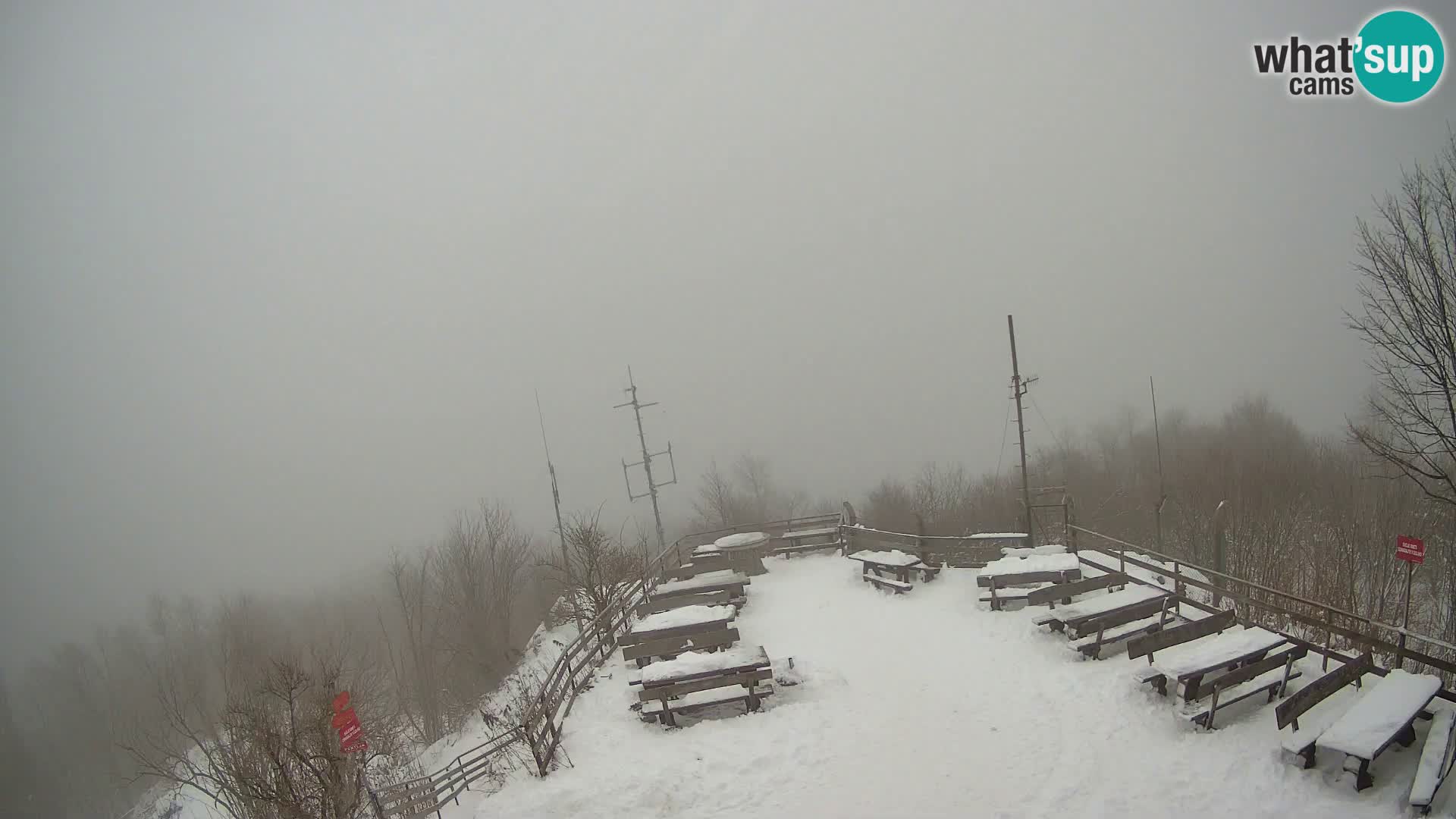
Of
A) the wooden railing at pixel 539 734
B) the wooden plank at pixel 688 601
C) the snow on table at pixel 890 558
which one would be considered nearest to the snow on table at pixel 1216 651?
the snow on table at pixel 890 558

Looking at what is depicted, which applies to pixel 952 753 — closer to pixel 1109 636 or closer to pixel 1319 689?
pixel 1109 636

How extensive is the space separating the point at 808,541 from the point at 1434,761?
56.7 feet

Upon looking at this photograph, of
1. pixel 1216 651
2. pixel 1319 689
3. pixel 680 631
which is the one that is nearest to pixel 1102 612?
pixel 1216 651

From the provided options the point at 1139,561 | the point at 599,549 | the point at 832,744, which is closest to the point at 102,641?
the point at 599,549

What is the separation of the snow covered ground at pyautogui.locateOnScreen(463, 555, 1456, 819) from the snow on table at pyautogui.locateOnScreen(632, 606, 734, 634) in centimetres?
114

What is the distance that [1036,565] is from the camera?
13.5 meters

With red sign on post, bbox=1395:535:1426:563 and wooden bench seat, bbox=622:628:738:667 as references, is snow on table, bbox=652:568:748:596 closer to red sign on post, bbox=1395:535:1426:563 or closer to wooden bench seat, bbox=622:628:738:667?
wooden bench seat, bbox=622:628:738:667

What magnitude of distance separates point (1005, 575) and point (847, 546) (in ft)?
26.7

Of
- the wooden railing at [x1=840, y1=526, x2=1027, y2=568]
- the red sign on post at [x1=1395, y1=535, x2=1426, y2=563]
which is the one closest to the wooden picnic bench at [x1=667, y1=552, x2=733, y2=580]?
the wooden railing at [x1=840, y1=526, x2=1027, y2=568]

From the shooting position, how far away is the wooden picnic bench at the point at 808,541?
71.3 feet

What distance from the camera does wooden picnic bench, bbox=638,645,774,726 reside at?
10258 millimetres

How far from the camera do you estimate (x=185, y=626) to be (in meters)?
50.5

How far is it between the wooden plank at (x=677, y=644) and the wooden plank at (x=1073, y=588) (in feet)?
20.5

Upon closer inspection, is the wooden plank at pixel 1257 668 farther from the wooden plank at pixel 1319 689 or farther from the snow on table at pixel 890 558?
the snow on table at pixel 890 558
